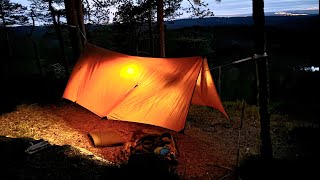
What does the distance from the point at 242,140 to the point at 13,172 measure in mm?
5512

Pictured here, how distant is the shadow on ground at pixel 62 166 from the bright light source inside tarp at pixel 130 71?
2.74 metres

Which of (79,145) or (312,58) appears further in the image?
(312,58)

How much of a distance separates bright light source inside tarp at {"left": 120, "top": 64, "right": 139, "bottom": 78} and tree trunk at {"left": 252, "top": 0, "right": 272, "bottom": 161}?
3.25 metres

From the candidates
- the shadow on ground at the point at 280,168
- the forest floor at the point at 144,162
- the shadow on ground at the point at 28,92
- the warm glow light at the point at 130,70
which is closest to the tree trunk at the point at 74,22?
the shadow on ground at the point at 28,92

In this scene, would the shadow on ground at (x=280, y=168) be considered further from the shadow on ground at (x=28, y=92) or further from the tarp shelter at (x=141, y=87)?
the shadow on ground at (x=28, y=92)

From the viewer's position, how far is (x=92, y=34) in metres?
20.5

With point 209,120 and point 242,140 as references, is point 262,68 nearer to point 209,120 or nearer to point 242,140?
point 242,140

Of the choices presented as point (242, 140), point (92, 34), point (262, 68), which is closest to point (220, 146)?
point (242, 140)

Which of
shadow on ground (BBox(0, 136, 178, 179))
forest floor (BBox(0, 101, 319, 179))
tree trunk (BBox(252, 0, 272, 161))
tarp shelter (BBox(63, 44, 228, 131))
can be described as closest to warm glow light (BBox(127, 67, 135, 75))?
tarp shelter (BBox(63, 44, 228, 131))

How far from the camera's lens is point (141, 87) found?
21.7 feet

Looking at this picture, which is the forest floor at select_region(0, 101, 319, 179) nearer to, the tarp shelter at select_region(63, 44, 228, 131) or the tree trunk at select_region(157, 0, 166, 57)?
the tarp shelter at select_region(63, 44, 228, 131)

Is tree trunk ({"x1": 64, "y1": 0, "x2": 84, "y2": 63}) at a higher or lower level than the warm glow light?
higher

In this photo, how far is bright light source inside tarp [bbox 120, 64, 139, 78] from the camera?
276 inches

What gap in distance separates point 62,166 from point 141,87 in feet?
9.74
